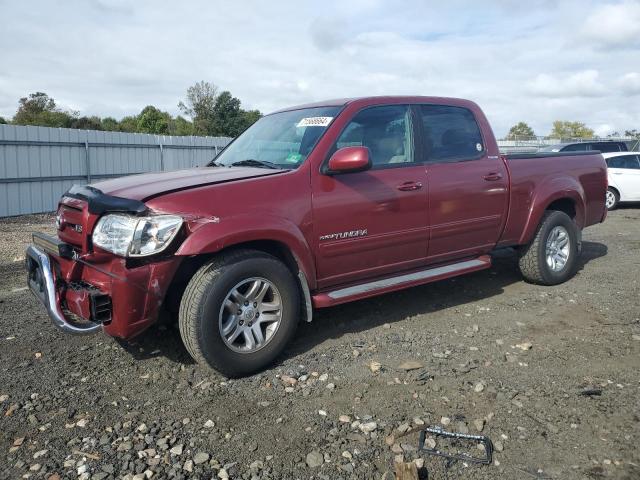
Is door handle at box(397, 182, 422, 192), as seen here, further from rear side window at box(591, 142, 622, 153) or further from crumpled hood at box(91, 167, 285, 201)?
rear side window at box(591, 142, 622, 153)

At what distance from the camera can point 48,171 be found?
13445mm

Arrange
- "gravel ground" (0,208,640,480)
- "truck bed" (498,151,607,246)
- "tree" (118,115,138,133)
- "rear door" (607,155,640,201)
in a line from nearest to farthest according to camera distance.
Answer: "gravel ground" (0,208,640,480) < "truck bed" (498,151,607,246) < "rear door" (607,155,640,201) < "tree" (118,115,138,133)

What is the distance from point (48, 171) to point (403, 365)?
1218 cm

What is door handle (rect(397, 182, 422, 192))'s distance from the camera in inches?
176

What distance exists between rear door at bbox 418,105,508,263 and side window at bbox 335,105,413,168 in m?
0.18

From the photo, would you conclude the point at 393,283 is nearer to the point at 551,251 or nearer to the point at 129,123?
the point at 551,251

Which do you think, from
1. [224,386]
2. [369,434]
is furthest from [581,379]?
[224,386]

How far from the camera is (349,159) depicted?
3975 mm

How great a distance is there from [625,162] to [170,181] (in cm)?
1306

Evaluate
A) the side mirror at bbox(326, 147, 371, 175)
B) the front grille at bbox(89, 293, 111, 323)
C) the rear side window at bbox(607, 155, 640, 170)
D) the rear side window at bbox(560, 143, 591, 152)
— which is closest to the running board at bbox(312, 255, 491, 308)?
the side mirror at bbox(326, 147, 371, 175)

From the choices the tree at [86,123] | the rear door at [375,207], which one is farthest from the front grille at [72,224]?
the tree at [86,123]

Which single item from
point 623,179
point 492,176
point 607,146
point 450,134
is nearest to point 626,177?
point 623,179

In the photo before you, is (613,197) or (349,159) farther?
(613,197)

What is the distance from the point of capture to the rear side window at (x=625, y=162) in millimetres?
13609
